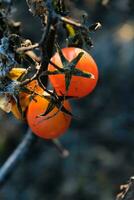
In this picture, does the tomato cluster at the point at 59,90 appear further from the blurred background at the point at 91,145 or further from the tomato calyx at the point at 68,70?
the blurred background at the point at 91,145

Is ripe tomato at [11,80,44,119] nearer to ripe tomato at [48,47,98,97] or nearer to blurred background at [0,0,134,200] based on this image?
ripe tomato at [48,47,98,97]

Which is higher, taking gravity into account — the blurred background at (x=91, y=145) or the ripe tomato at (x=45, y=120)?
the ripe tomato at (x=45, y=120)

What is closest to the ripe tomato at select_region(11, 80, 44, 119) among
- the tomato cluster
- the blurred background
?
the tomato cluster

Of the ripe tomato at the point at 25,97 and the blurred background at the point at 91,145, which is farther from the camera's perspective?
the blurred background at the point at 91,145

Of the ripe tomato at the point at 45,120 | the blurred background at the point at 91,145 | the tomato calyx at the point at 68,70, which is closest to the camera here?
the tomato calyx at the point at 68,70

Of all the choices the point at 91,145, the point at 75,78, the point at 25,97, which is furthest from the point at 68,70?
the point at 91,145

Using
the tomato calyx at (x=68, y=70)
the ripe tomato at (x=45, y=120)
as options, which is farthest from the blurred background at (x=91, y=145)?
the tomato calyx at (x=68, y=70)

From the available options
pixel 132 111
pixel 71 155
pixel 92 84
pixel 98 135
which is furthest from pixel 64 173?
pixel 92 84
